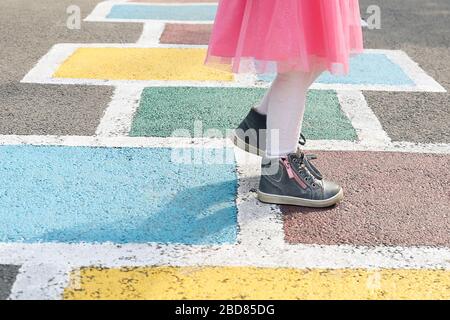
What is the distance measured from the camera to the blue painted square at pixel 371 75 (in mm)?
5266

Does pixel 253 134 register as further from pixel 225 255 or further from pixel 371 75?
pixel 371 75

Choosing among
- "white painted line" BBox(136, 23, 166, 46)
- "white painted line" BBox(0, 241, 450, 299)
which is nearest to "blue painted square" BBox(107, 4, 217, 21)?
"white painted line" BBox(136, 23, 166, 46)

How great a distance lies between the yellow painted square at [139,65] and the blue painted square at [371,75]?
0.54 meters

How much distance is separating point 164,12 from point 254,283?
5454mm

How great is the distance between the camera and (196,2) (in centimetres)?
833

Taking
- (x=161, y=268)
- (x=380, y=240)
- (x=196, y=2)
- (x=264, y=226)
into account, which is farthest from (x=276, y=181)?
(x=196, y=2)

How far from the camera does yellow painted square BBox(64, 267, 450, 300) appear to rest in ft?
8.48

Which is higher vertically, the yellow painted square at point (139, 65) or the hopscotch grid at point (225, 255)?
the hopscotch grid at point (225, 255)

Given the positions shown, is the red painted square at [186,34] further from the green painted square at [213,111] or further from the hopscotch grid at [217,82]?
the green painted square at [213,111]

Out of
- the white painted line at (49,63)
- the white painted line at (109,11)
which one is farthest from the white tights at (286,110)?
the white painted line at (109,11)

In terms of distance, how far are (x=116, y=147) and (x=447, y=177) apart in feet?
5.68

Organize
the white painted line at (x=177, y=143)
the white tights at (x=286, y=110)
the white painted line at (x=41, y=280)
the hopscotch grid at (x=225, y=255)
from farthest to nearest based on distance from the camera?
the white painted line at (x=177, y=143) < the white tights at (x=286, y=110) < the hopscotch grid at (x=225, y=255) < the white painted line at (x=41, y=280)

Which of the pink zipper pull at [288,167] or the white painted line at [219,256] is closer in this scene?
the white painted line at [219,256]
